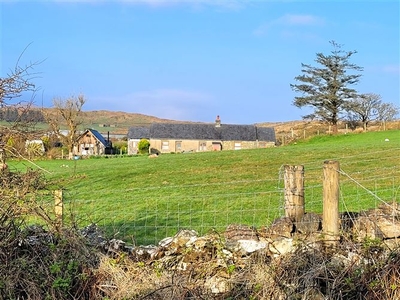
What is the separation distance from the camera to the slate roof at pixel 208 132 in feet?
220

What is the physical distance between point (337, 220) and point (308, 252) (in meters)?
0.64

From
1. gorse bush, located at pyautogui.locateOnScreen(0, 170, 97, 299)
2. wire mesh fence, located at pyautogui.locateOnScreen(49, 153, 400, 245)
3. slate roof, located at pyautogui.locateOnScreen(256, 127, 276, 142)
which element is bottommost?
wire mesh fence, located at pyautogui.locateOnScreen(49, 153, 400, 245)

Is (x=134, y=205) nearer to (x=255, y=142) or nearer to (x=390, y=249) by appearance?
(x=390, y=249)

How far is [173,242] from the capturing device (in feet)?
17.6

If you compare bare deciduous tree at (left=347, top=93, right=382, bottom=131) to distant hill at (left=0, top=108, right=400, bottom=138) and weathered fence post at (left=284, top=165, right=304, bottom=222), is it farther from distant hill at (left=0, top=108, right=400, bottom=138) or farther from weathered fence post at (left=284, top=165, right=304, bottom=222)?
weathered fence post at (left=284, top=165, right=304, bottom=222)

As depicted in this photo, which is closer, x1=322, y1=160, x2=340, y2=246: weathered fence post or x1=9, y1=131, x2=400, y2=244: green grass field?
x1=322, y1=160, x2=340, y2=246: weathered fence post

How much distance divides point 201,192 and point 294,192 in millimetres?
8274

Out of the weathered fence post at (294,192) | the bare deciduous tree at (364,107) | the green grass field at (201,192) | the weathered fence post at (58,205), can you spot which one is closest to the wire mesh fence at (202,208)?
the green grass field at (201,192)

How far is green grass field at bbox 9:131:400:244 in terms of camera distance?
8120mm

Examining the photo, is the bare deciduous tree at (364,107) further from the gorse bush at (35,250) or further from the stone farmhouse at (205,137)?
the gorse bush at (35,250)

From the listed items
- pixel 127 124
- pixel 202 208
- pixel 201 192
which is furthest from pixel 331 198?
pixel 127 124

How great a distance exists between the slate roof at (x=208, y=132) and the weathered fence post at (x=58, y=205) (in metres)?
60.7

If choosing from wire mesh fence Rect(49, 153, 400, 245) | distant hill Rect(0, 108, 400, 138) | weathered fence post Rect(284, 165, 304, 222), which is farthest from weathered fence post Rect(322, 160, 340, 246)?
distant hill Rect(0, 108, 400, 138)

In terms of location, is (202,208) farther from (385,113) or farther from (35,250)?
(385,113)
